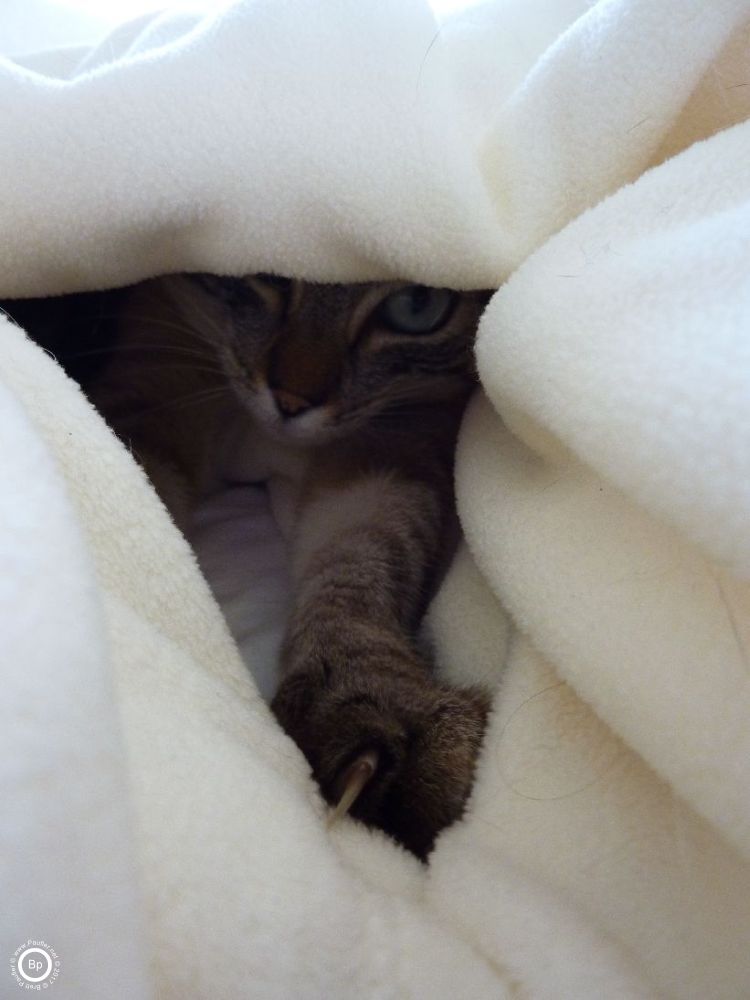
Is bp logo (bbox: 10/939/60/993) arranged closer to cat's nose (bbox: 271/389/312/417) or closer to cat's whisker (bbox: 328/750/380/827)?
cat's whisker (bbox: 328/750/380/827)

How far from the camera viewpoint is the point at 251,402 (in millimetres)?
1073

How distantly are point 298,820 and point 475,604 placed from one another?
289mm

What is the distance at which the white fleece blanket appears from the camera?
42cm

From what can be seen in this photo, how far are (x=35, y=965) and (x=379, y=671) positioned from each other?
387mm

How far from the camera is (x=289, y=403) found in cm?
103

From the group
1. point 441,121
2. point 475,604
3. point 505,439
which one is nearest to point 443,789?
point 475,604

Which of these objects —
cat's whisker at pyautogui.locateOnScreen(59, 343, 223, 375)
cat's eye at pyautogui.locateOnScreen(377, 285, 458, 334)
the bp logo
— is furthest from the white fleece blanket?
cat's whisker at pyautogui.locateOnScreen(59, 343, 223, 375)

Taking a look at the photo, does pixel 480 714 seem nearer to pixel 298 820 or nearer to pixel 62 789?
pixel 298 820

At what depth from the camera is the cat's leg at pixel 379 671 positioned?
23.9 inches

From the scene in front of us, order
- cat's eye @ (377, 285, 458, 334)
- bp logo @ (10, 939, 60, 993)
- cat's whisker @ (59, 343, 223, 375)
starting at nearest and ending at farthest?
1. bp logo @ (10, 939, 60, 993)
2. cat's eye @ (377, 285, 458, 334)
3. cat's whisker @ (59, 343, 223, 375)

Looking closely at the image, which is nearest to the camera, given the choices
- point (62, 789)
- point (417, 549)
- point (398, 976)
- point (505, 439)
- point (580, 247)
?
point (62, 789)

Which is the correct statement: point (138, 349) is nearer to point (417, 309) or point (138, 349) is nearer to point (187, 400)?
point (187, 400)

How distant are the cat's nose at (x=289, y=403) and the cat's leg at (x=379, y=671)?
0.11 metres

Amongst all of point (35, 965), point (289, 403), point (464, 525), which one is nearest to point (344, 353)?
point (289, 403)
